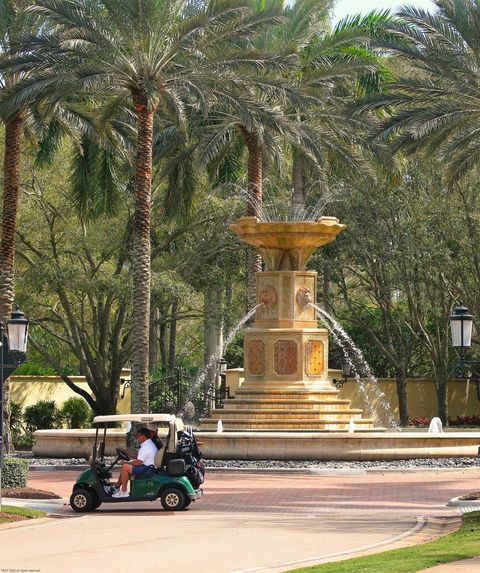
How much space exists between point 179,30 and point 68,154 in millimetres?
11682

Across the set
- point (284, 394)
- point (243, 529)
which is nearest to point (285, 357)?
point (284, 394)

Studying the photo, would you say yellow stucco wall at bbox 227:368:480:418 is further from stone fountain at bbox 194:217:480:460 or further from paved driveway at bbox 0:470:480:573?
paved driveway at bbox 0:470:480:573

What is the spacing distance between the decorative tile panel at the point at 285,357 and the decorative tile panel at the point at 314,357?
1.11ft

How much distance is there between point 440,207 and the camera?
40.7 m

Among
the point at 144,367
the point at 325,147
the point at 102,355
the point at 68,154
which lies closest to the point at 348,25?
the point at 325,147

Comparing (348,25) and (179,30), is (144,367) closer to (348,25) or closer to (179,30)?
(179,30)

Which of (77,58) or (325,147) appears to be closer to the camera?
(77,58)

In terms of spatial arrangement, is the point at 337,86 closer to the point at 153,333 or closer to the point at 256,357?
the point at 256,357

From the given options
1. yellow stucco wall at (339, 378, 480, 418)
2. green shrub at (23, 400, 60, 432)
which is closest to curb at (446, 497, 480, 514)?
green shrub at (23, 400, 60, 432)

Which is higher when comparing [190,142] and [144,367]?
[190,142]

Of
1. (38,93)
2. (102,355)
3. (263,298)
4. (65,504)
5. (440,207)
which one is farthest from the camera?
(440,207)

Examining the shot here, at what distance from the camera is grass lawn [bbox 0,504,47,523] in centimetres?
1642

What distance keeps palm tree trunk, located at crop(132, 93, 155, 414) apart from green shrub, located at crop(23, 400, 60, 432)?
13.1 metres

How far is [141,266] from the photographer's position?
28.1 meters
